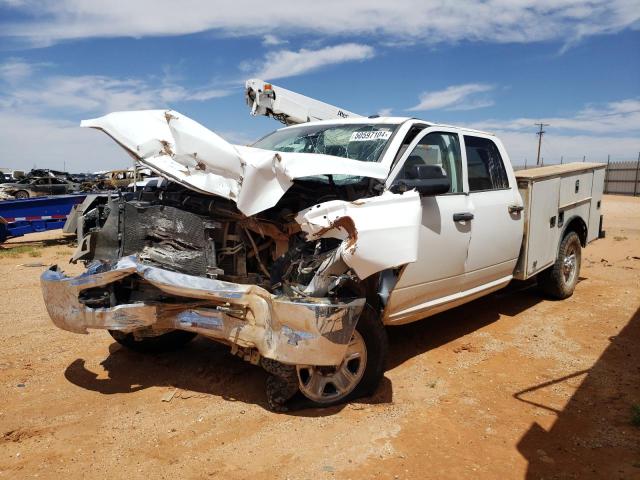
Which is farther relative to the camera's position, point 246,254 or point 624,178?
point 624,178

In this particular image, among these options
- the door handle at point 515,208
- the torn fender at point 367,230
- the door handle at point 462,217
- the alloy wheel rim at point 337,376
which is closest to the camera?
the torn fender at point 367,230

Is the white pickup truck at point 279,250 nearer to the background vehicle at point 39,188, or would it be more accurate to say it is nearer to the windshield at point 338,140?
the windshield at point 338,140

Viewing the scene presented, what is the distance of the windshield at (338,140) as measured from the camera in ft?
13.8

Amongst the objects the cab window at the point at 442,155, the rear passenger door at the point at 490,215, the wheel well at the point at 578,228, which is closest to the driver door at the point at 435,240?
the cab window at the point at 442,155

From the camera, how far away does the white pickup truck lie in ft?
10.7

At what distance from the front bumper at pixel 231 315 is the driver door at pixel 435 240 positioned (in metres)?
0.78

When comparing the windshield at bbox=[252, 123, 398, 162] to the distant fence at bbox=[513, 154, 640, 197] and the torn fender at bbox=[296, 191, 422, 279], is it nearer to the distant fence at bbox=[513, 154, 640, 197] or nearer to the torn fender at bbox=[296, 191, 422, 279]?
the torn fender at bbox=[296, 191, 422, 279]

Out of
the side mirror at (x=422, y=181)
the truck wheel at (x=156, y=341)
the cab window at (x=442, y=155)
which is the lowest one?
the truck wheel at (x=156, y=341)

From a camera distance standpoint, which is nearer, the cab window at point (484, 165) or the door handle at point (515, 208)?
the cab window at point (484, 165)

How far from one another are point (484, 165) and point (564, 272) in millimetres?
2463

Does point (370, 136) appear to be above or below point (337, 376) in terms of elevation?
above

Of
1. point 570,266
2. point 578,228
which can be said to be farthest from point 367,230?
point 578,228

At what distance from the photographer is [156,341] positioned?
15.3 ft

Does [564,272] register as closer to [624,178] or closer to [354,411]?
[354,411]
